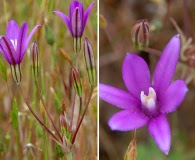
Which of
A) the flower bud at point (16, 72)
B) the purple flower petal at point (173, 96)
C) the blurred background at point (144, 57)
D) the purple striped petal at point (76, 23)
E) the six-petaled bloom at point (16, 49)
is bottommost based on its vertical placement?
the blurred background at point (144, 57)

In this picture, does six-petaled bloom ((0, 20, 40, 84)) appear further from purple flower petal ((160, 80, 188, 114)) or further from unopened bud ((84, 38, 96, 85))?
purple flower petal ((160, 80, 188, 114))

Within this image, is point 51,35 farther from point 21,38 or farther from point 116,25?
point 116,25

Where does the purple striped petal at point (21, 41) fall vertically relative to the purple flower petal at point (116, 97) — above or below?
above

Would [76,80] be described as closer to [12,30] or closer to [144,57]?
[12,30]

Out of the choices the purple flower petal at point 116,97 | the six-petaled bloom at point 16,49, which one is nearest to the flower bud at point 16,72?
the six-petaled bloom at point 16,49

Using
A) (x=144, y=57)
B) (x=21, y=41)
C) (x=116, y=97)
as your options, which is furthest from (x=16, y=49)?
(x=144, y=57)

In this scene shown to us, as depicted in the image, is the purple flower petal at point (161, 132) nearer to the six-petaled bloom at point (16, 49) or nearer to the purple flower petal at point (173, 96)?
the purple flower petal at point (173, 96)

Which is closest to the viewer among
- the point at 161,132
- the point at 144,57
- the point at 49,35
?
the point at 161,132
